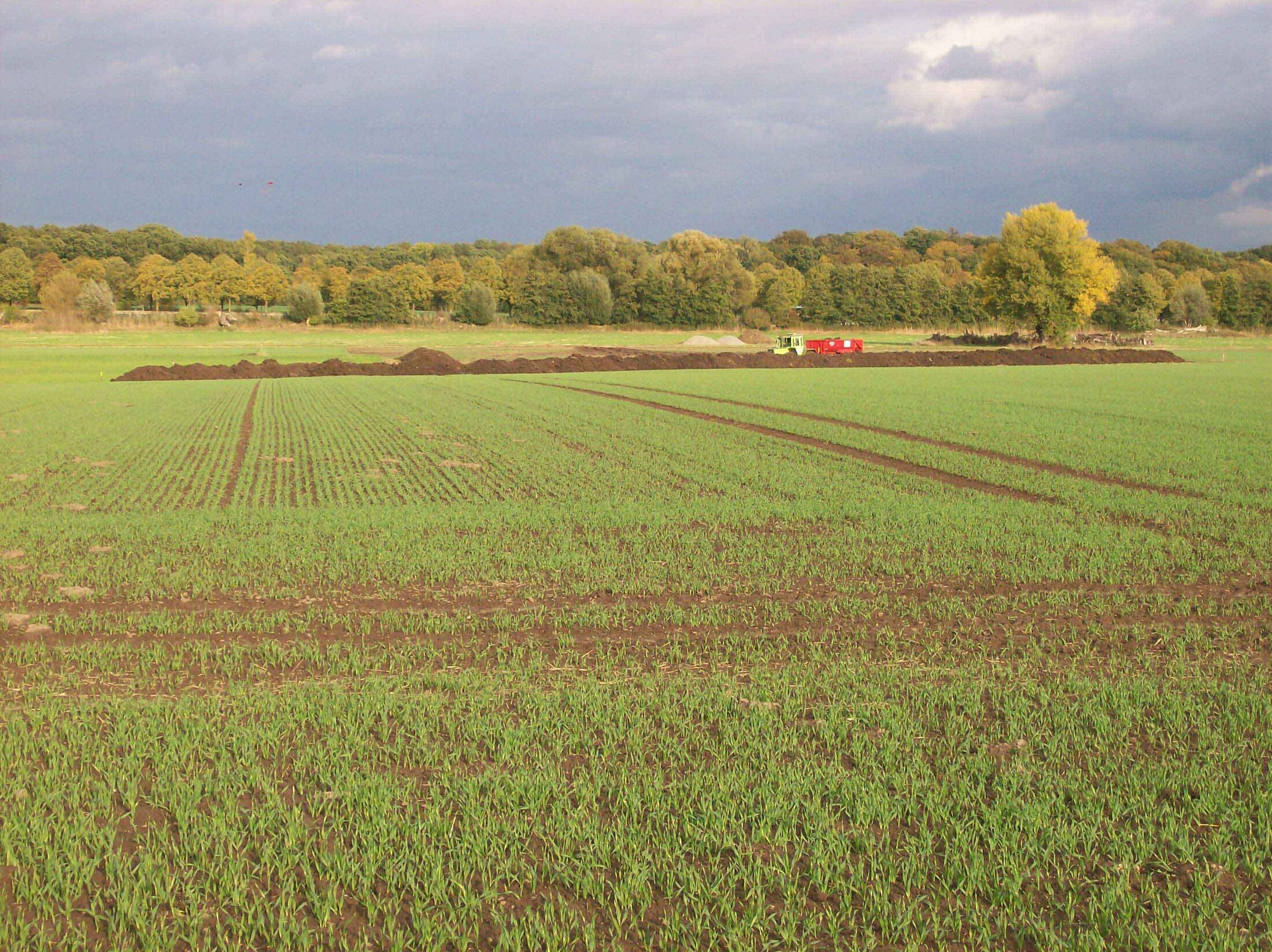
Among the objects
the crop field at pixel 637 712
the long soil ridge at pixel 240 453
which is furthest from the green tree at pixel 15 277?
→ the crop field at pixel 637 712

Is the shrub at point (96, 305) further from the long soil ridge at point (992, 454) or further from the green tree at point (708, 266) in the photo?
the long soil ridge at point (992, 454)

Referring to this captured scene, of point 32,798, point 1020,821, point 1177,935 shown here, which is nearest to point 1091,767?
point 1020,821

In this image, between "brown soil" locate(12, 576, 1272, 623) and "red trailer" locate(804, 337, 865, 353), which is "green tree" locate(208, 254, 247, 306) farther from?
"brown soil" locate(12, 576, 1272, 623)

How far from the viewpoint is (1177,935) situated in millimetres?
4277

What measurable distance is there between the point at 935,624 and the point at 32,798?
7.26 meters

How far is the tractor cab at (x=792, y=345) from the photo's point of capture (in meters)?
63.9

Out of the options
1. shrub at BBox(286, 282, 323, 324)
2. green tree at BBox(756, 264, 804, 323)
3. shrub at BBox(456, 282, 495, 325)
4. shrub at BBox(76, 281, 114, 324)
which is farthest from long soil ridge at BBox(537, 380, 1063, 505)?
shrub at BBox(76, 281, 114, 324)

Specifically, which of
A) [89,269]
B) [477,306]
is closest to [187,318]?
[477,306]

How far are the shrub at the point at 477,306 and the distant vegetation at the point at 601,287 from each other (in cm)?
15

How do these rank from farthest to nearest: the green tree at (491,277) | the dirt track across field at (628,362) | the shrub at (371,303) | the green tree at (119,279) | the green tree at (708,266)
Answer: the green tree at (491,277)
the green tree at (119,279)
the green tree at (708,266)
the shrub at (371,303)
the dirt track across field at (628,362)

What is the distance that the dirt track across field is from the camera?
2042 inches

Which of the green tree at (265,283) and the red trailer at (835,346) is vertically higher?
the green tree at (265,283)

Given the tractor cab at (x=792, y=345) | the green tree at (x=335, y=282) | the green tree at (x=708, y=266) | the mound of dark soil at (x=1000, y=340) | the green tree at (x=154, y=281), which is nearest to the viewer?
the tractor cab at (x=792, y=345)

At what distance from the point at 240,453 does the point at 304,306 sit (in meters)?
93.1
